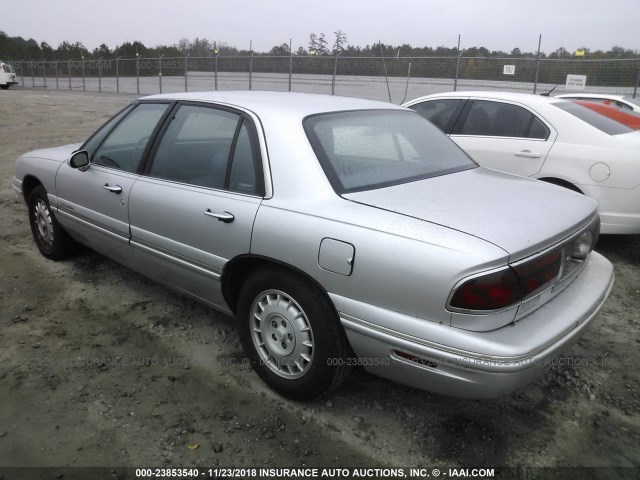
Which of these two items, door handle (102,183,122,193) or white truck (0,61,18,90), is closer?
door handle (102,183,122,193)

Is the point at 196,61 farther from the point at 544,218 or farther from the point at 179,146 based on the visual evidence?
the point at 544,218

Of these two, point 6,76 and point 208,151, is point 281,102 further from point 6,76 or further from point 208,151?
point 6,76

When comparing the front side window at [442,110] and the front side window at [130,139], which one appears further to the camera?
the front side window at [442,110]

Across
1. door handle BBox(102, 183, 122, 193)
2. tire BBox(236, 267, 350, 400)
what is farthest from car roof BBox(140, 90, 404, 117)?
tire BBox(236, 267, 350, 400)

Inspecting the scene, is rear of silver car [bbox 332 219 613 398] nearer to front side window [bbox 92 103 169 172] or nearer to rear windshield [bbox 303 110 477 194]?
rear windshield [bbox 303 110 477 194]

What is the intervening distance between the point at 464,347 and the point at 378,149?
1383mm

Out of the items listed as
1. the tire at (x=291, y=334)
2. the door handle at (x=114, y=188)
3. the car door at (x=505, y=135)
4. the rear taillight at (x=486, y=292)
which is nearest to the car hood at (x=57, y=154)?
the door handle at (x=114, y=188)

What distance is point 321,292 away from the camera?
236 cm

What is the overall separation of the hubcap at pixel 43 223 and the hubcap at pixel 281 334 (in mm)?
2695

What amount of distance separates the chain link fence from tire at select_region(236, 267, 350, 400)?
9.41 metres

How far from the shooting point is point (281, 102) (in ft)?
9.85

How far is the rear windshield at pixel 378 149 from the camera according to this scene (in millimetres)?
2592

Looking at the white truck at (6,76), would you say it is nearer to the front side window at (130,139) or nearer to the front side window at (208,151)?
the front side window at (130,139)

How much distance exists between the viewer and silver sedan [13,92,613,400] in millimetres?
Answer: 2008
